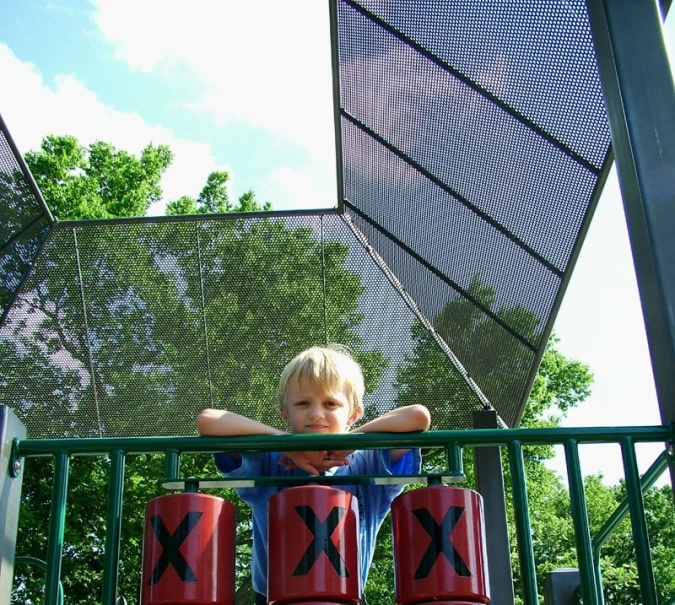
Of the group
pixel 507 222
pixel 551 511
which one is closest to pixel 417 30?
pixel 507 222

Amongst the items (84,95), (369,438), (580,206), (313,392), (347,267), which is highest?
(84,95)

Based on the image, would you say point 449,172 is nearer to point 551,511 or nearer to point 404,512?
point 404,512

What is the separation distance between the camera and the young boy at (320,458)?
2771mm

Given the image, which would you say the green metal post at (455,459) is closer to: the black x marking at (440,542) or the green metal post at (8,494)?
the black x marking at (440,542)

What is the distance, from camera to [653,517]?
81.9 feet

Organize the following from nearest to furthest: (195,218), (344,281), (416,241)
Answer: (416,241) → (195,218) → (344,281)

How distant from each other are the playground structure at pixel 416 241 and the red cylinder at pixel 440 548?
0.78 m

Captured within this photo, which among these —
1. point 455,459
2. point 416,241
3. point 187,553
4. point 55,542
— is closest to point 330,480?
point 455,459

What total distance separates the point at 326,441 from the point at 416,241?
3.58 meters

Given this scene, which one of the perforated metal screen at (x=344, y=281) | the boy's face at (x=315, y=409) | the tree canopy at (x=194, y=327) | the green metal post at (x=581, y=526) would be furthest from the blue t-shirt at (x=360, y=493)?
the tree canopy at (x=194, y=327)

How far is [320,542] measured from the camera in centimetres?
212

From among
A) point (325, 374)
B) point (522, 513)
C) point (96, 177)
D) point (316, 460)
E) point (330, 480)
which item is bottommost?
point (522, 513)

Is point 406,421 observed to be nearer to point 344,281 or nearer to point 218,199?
point 344,281

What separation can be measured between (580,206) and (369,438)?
2.43 meters
